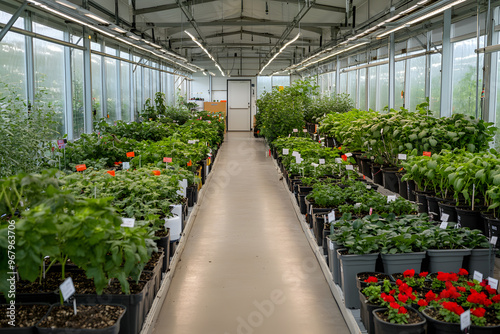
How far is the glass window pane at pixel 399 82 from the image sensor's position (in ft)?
34.8

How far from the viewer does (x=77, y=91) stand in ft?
30.0

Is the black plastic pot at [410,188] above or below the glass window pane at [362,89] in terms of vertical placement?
below

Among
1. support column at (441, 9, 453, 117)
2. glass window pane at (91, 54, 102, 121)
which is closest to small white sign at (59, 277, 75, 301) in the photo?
support column at (441, 9, 453, 117)

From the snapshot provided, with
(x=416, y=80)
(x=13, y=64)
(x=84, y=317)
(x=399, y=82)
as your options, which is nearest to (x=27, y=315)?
(x=84, y=317)

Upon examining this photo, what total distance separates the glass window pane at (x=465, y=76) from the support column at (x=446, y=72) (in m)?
0.12

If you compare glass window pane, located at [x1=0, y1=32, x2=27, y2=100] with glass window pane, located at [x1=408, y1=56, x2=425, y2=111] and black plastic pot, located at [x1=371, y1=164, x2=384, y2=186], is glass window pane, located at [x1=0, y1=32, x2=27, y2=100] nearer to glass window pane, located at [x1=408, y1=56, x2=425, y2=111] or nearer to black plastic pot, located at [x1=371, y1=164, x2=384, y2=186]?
black plastic pot, located at [x1=371, y1=164, x2=384, y2=186]

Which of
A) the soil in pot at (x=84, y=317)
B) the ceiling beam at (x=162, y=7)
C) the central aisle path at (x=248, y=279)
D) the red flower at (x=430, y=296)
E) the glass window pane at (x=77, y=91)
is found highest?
the ceiling beam at (x=162, y=7)

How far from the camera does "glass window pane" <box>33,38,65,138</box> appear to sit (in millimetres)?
Answer: 7254

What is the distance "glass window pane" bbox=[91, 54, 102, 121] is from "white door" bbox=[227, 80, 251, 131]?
14.7 meters

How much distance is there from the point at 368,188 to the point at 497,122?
2.59 m

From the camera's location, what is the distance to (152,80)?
16734 mm

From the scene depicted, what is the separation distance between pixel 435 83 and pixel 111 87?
7.54 m

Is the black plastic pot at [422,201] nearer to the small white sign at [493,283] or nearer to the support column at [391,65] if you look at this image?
the small white sign at [493,283]

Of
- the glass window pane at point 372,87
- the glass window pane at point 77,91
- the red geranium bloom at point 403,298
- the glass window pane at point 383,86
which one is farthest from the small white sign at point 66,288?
the glass window pane at point 372,87
